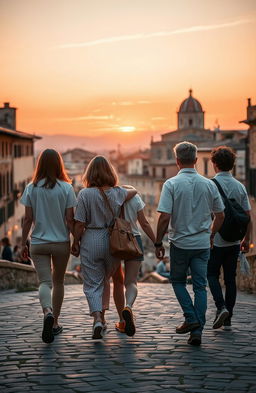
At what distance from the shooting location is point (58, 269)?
8.34 metres

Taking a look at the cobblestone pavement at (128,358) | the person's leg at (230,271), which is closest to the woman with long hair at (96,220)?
the cobblestone pavement at (128,358)

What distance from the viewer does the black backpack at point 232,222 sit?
28.3 ft

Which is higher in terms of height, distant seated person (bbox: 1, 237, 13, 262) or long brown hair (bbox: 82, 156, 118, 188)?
long brown hair (bbox: 82, 156, 118, 188)

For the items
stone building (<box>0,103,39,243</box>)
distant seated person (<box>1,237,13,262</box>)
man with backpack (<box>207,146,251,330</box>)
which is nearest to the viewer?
man with backpack (<box>207,146,251,330</box>)

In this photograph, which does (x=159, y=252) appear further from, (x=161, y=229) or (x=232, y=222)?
(x=232, y=222)

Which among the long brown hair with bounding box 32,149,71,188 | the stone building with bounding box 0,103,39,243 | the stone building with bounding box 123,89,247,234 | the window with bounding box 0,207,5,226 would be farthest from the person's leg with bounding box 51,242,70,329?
the stone building with bounding box 123,89,247,234

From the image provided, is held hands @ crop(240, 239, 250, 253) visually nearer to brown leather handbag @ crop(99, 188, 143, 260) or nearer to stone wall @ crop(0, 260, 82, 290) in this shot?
brown leather handbag @ crop(99, 188, 143, 260)

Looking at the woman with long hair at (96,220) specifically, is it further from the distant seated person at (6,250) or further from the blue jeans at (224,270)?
the distant seated person at (6,250)

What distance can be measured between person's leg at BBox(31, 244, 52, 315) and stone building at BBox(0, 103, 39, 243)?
36897mm

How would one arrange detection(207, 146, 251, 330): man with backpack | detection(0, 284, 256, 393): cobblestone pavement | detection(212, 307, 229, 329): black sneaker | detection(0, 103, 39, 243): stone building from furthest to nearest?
detection(0, 103, 39, 243): stone building, detection(207, 146, 251, 330): man with backpack, detection(212, 307, 229, 329): black sneaker, detection(0, 284, 256, 393): cobblestone pavement

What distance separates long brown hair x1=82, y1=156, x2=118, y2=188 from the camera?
8.17 meters

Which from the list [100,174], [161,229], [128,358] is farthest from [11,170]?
[128,358]

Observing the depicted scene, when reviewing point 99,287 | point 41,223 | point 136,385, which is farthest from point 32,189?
point 136,385

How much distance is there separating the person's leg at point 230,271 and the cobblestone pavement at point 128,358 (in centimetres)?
29
